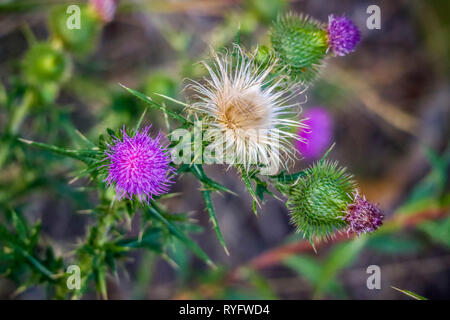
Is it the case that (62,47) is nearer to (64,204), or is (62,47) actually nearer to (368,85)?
(64,204)

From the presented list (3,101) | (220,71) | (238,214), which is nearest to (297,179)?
(220,71)

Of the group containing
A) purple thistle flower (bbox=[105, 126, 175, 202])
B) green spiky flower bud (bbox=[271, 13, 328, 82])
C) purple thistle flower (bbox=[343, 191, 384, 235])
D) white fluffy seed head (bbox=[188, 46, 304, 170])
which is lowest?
purple thistle flower (bbox=[343, 191, 384, 235])

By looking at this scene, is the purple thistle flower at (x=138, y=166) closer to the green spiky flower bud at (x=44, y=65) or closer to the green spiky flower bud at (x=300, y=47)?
the green spiky flower bud at (x=300, y=47)

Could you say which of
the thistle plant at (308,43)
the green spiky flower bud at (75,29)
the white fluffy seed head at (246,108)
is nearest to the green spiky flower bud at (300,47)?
the thistle plant at (308,43)

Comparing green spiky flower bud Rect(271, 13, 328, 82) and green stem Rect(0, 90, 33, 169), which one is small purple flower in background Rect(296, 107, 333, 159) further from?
green stem Rect(0, 90, 33, 169)

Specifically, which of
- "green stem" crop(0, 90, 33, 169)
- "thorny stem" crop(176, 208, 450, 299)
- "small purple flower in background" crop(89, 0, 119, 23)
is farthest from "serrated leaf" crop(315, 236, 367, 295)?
"small purple flower in background" crop(89, 0, 119, 23)

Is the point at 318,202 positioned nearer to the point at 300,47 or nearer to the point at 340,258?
the point at 300,47
